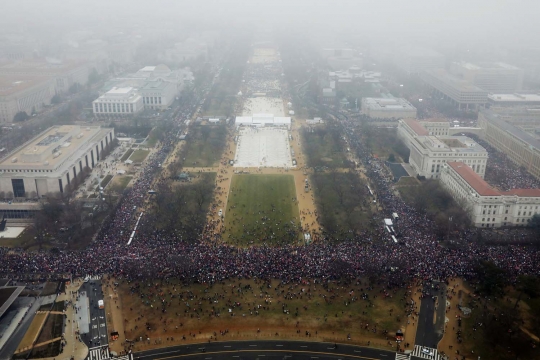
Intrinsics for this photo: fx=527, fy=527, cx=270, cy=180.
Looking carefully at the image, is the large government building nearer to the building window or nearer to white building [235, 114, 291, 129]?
white building [235, 114, 291, 129]

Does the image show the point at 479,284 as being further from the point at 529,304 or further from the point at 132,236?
the point at 132,236

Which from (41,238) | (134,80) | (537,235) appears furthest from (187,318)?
(134,80)

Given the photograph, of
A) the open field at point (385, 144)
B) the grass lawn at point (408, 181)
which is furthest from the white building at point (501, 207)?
the open field at point (385, 144)

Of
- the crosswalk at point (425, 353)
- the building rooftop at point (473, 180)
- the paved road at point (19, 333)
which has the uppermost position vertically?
the building rooftop at point (473, 180)

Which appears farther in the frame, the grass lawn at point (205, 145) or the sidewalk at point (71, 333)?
the grass lawn at point (205, 145)

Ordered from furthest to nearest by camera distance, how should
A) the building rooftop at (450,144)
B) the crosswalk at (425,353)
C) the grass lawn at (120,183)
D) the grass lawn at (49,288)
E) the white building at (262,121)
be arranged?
the white building at (262,121)
the building rooftop at (450,144)
the grass lawn at (120,183)
the grass lawn at (49,288)
the crosswalk at (425,353)

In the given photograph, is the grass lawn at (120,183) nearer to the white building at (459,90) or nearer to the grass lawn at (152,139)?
the grass lawn at (152,139)

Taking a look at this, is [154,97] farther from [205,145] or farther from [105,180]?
[105,180]
